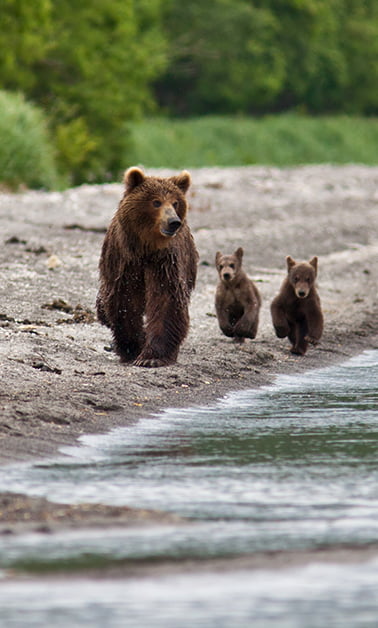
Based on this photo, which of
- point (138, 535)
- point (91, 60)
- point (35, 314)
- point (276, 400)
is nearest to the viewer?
point (138, 535)

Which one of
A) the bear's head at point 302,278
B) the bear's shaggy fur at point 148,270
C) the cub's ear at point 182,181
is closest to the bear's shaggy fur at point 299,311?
the bear's head at point 302,278

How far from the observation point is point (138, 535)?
485cm

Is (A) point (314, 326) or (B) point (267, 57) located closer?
(A) point (314, 326)

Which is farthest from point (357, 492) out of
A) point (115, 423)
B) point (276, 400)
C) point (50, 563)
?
point (276, 400)

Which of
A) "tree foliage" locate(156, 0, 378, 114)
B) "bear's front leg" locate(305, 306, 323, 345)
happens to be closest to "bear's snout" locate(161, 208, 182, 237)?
"bear's front leg" locate(305, 306, 323, 345)

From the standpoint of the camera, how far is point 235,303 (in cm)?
1067

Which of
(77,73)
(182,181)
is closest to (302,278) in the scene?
(182,181)

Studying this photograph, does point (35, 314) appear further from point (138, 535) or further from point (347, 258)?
point (347, 258)

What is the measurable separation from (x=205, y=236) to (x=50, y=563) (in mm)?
14114

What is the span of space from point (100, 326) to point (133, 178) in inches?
87.3

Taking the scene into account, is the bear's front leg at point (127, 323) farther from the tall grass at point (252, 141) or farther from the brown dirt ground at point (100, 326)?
the tall grass at point (252, 141)

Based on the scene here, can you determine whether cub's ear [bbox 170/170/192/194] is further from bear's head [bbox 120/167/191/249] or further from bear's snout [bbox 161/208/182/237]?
bear's snout [bbox 161/208/182/237]

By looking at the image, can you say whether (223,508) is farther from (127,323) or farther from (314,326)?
(314,326)

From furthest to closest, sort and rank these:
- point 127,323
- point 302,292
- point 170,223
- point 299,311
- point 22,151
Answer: point 22,151 → point 299,311 → point 302,292 → point 127,323 → point 170,223
